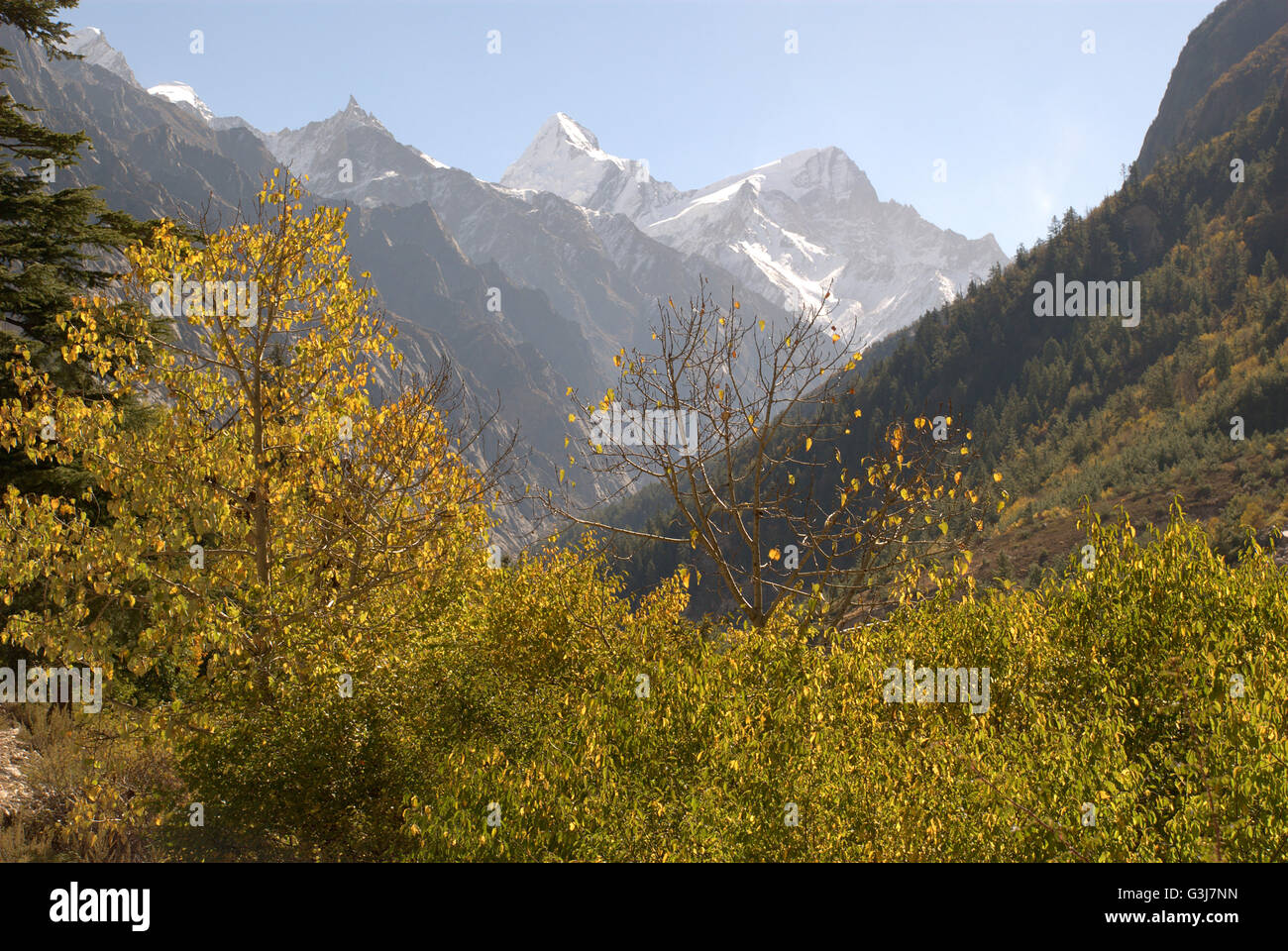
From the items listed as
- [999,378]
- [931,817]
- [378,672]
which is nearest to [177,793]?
[378,672]

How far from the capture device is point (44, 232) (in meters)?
19.1

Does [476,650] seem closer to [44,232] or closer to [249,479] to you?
[249,479]

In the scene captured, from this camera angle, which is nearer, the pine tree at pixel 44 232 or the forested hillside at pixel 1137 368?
the pine tree at pixel 44 232

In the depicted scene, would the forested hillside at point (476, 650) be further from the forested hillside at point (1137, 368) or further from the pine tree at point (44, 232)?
the forested hillside at point (1137, 368)

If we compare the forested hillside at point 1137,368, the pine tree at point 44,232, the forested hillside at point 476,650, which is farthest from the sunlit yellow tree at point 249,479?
the forested hillside at point 1137,368

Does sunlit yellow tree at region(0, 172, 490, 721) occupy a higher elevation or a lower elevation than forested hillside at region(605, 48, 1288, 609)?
lower

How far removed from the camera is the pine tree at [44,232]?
17.6m

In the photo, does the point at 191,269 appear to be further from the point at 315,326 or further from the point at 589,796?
the point at 589,796

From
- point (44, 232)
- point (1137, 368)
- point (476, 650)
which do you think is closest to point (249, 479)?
point (476, 650)

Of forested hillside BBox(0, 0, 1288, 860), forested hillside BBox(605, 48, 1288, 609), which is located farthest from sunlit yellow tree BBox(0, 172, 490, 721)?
forested hillside BBox(605, 48, 1288, 609)

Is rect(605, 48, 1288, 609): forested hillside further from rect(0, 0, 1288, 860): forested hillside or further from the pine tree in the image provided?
Answer: the pine tree

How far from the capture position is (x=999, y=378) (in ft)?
549

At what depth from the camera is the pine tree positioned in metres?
17.6
